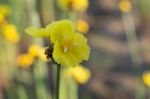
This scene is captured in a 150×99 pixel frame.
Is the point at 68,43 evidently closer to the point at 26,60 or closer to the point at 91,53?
the point at 26,60

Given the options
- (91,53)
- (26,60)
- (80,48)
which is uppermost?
(80,48)

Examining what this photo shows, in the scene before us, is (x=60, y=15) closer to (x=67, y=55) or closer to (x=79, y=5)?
(x=79, y=5)

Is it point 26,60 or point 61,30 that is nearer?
point 61,30

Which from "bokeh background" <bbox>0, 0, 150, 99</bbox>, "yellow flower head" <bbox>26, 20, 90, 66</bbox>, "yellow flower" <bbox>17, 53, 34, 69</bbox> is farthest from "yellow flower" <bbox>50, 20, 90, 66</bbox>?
"yellow flower" <bbox>17, 53, 34, 69</bbox>

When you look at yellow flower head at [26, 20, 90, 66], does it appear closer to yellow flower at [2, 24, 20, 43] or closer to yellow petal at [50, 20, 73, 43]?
yellow petal at [50, 20, 73, 43]

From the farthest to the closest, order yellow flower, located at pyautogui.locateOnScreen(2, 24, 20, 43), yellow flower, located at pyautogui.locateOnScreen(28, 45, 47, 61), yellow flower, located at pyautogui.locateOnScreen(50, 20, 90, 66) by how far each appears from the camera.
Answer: yellow flower, located at pyautogui.locateOnScreen(2, 24, 20, 43), yellow flower, located at pyautogui.locateOnScreen(28, 45, 47, 61), yellow flower, located at pyautogui.locateOnScreen(50, 20, 90, 66)

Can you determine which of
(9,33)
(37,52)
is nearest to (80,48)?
(37,52)

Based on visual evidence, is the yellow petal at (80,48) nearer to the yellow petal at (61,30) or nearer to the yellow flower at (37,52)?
the yellow petal at (61,30)
